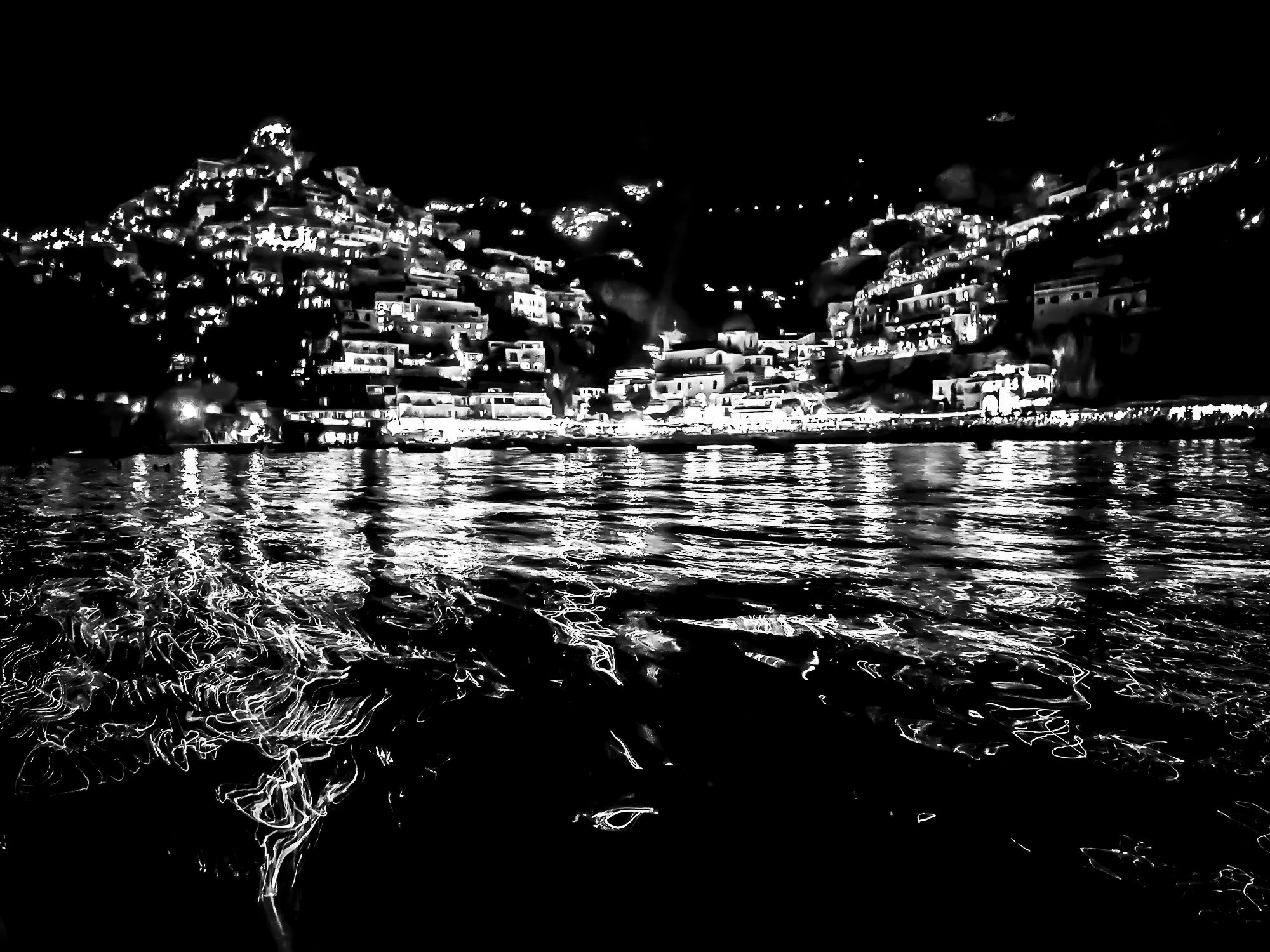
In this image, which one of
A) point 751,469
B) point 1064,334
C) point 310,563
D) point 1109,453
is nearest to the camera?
point 310,563

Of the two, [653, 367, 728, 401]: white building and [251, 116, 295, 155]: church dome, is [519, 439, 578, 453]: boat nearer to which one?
[653, 367, 728, 401]: white building

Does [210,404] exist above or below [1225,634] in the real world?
above

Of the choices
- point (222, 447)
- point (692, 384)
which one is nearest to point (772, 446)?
point (692, 384)

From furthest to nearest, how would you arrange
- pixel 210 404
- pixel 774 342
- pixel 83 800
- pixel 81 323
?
1. pixel 774 342
2. pixel 210 404
3. pixel 81 323
4. pixel 83 800

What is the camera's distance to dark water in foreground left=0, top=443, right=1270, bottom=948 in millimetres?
2283

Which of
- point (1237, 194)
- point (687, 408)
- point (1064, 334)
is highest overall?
point (1237, 194)

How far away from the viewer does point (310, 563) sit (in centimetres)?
895

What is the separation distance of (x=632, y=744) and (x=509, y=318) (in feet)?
311

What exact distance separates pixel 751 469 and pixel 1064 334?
171 feet

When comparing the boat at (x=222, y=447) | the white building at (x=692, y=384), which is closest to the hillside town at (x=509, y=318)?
the white building at (x=692, y=384)

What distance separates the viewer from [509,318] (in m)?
94.2

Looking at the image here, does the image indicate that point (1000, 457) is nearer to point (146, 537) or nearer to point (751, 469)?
point (751, 469)

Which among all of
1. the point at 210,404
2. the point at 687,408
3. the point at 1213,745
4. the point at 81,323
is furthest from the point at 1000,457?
the point at 210,404

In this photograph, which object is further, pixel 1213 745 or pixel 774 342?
pixel 774 342
